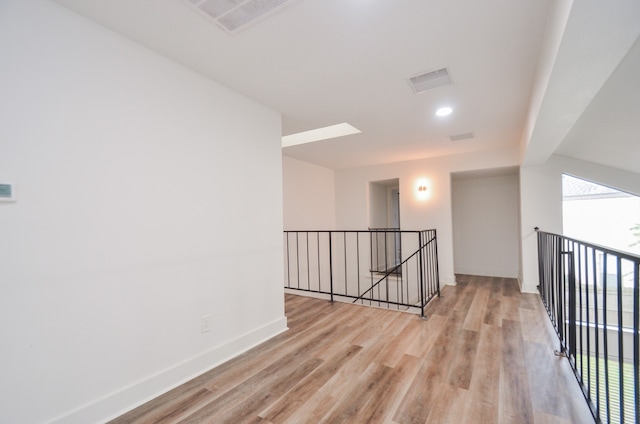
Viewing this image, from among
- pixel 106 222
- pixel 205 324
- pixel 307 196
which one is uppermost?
pixel 307 196

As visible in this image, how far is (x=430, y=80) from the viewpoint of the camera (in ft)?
8.21

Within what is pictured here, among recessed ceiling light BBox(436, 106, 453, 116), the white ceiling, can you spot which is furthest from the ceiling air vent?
recessed ceiling light BBox(436, 106, 453, 116)

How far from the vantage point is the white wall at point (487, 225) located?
5699mm

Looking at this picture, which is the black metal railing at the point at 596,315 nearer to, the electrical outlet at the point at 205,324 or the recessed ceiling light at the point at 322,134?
the electrical outlet at the point at 205,324

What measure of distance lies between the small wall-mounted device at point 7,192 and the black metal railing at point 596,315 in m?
2.74

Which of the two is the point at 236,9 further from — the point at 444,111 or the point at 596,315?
the point at 596,315

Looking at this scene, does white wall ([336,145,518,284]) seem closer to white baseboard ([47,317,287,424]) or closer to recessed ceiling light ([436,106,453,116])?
recessed ceiling light ([436,106,453,116])

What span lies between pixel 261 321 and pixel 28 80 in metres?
2.37

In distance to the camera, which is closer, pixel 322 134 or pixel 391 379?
pixel 391 379

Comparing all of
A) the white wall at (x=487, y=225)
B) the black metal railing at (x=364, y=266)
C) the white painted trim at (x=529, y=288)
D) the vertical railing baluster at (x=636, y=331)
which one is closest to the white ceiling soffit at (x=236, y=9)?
the vertical railing baluster at (x=636, y=331)

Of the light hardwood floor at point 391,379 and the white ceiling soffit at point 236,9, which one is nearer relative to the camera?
the white ceiling soffit at point 236,9

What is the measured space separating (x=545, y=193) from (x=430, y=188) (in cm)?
172

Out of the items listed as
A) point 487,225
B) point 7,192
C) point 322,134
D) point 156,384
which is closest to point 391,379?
point 156,384

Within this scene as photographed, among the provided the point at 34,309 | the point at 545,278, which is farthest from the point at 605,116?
the point at 34,309
